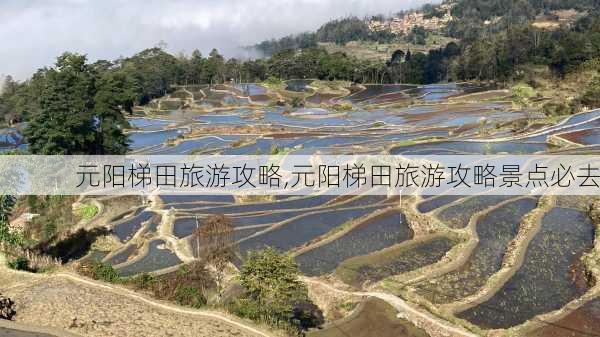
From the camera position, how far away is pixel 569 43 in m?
71.6

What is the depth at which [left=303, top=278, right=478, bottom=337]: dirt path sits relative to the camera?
44.9 feet

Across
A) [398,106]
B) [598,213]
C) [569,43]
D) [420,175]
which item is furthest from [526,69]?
[598,213]

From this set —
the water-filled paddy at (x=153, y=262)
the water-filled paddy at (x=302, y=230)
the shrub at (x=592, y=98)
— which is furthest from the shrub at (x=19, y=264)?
the shrub at (x=592, y=98)

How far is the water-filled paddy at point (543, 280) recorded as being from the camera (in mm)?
14891

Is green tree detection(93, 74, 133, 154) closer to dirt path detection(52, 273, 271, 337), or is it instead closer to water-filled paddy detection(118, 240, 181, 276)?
water-filled paddy detection(118, 240, 181, 276)

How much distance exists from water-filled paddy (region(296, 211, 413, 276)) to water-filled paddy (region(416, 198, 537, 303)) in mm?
3113

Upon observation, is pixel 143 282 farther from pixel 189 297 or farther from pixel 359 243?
pixel 359 243

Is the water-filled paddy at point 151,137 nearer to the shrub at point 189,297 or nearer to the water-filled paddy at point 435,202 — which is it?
the water-filled paddy at point 435,202

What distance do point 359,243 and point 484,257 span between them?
4.70 metres

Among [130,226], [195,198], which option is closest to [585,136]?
[195,198]

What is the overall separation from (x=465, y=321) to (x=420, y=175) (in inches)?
620

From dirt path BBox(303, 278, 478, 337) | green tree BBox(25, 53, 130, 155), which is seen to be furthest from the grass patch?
dirt path BBox(303, 278, 478, 337)

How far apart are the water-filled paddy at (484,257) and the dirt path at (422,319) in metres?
1.23

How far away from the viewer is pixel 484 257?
1897 cm
